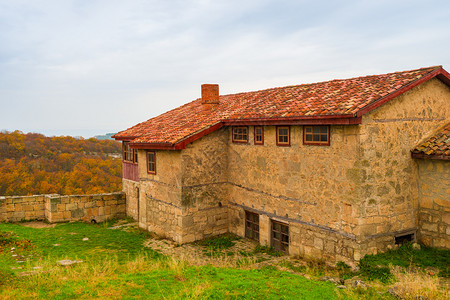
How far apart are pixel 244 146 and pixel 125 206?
28.6 feet

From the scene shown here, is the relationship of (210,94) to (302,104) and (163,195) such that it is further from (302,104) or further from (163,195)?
(302,104)

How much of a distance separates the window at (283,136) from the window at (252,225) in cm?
306

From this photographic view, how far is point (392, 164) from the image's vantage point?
9641mm

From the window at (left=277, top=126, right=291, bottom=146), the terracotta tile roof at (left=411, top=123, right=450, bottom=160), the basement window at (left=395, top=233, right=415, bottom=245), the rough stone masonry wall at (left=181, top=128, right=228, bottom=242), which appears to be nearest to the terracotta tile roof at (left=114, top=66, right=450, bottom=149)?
the window at (left=277, top=126, right=291, bottom=146)

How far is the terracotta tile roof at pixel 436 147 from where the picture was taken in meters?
9.44

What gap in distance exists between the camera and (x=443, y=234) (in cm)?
973

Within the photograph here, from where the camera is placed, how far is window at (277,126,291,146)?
1085cm

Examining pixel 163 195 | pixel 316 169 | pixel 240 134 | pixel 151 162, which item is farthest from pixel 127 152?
pixel 316 169

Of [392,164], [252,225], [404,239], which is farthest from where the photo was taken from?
[252,225]

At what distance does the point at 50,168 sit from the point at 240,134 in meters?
32.7

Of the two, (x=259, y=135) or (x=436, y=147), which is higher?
(x=259, y=135)

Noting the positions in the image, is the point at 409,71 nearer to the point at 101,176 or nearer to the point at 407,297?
→ the point at 407,297

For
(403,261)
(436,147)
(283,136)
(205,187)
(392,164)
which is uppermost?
(283,136)

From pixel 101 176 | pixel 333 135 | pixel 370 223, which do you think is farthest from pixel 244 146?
pixel 101 176
